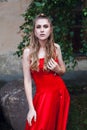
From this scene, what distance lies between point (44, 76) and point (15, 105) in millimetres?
1769

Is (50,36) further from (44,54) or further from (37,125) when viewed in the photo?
(37,125)

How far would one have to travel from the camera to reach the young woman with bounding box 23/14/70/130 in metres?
4.45

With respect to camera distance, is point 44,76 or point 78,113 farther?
point 78,113

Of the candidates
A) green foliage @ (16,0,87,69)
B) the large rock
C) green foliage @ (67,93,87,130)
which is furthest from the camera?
green foliage @ (67,93,87,130)

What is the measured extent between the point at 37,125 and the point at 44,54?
2.32 ft

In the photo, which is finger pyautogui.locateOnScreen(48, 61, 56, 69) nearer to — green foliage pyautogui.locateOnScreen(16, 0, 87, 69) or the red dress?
the red dress

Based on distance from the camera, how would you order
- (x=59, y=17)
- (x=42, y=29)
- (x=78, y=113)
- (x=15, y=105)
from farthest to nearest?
(x=78, y=113), (x=59, y=17), (x=15, y=105), (x=42, y=29)

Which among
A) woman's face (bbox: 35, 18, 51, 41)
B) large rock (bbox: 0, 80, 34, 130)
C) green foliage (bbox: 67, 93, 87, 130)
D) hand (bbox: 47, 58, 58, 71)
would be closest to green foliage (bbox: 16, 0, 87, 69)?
large rock (bbox: 0, 80, 34, 130)

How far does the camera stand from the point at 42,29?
4.44m

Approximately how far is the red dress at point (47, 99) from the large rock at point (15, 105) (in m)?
1.54

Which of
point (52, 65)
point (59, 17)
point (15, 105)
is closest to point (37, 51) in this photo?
point (52, 65)

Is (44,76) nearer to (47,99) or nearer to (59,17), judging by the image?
(47,99)

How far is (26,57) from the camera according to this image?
14.6 feet

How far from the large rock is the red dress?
154cm
